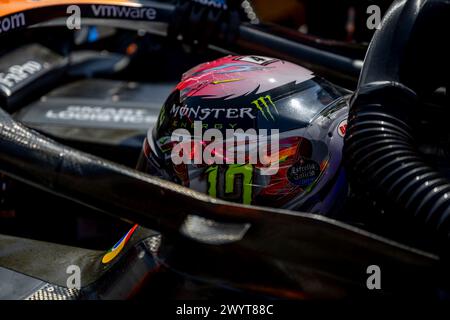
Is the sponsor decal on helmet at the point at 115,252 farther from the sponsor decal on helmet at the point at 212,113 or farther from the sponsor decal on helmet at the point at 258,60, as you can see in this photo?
the sponsor decal on helmet at the point at 258,60

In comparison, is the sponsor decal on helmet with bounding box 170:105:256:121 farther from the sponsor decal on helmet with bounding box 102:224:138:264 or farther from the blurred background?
the blurred background

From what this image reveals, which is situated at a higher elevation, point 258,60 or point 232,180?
point 258,60

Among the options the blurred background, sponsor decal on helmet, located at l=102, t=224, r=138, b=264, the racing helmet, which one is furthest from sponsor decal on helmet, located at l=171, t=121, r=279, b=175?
the blurred background

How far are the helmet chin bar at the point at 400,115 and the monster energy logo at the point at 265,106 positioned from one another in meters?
0.27

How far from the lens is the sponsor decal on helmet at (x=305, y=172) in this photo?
138cm

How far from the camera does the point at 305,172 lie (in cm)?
138

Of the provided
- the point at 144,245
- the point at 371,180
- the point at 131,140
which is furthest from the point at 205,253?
the point at 131,140

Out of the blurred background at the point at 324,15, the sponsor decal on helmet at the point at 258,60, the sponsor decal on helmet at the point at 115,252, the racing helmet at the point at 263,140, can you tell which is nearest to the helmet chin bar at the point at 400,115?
the racing helmet at the point at 263,140

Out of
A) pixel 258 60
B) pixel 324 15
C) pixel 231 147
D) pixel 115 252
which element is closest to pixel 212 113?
pixel 231 147

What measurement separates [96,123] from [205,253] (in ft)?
4.76

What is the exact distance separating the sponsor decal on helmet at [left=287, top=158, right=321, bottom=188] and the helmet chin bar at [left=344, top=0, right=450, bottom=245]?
0.88 feet

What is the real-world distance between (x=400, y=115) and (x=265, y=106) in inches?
14.4

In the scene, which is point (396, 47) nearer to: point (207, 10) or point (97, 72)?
point (207, 10)

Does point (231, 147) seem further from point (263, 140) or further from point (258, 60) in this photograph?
point (258, 60)
